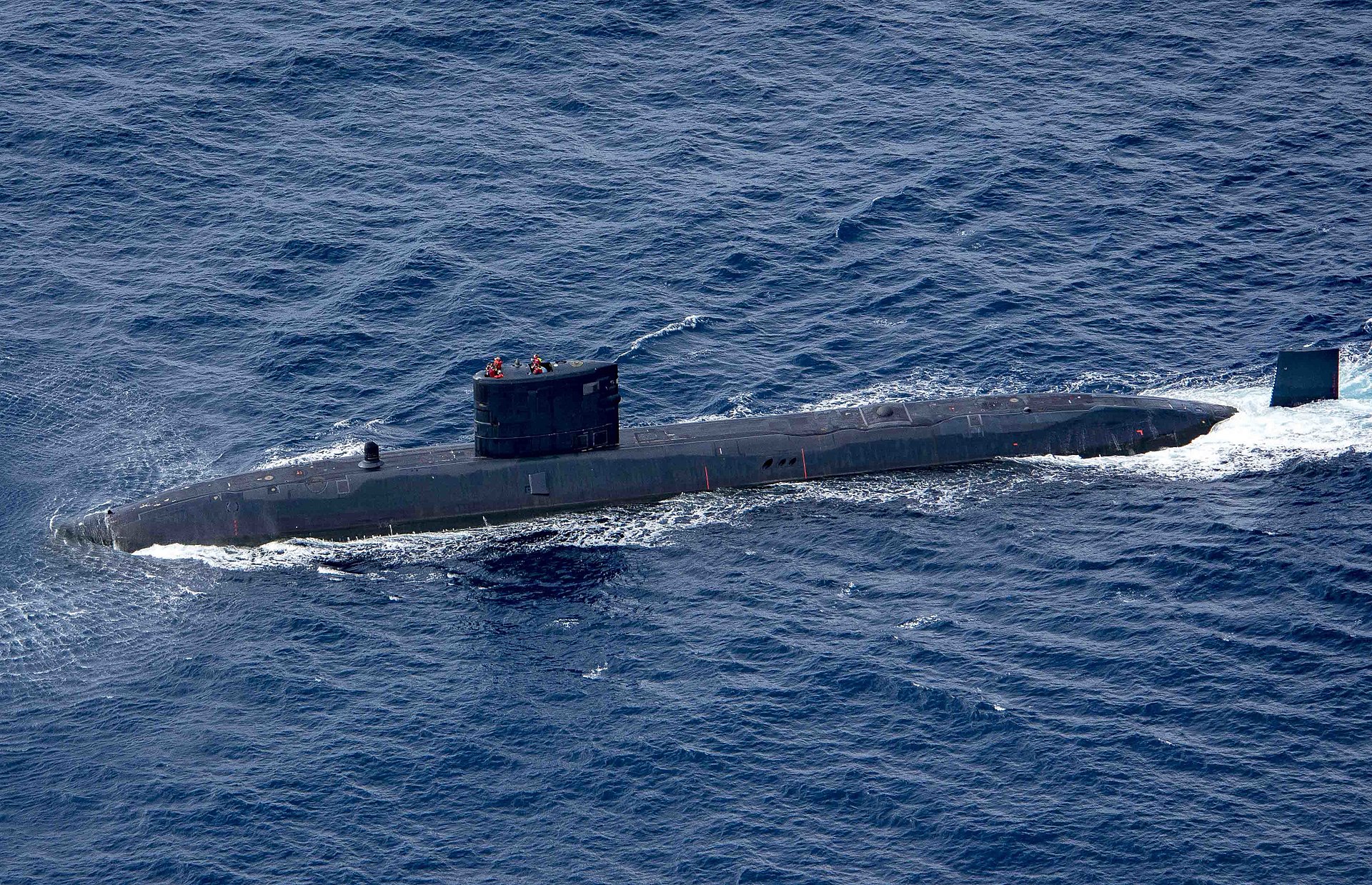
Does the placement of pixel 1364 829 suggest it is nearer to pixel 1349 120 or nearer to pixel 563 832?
pixel 563 832

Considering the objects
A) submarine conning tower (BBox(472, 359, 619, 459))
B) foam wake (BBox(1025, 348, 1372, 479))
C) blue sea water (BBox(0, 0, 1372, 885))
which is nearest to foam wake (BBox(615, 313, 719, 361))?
blue sea water (BBox(0, 0, 1372, 885))

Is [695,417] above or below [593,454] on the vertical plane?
above

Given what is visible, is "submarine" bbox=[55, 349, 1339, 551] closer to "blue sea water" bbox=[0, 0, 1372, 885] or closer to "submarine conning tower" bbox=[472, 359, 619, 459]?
"submarine conning tower" bbox=[472, 359, 619, 459]

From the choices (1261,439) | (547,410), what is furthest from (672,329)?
(1261,439)

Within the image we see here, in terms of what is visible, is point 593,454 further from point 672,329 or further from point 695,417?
point 672,329

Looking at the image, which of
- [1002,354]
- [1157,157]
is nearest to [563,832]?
[1002,354]

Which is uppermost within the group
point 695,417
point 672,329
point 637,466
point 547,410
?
point 672,329
